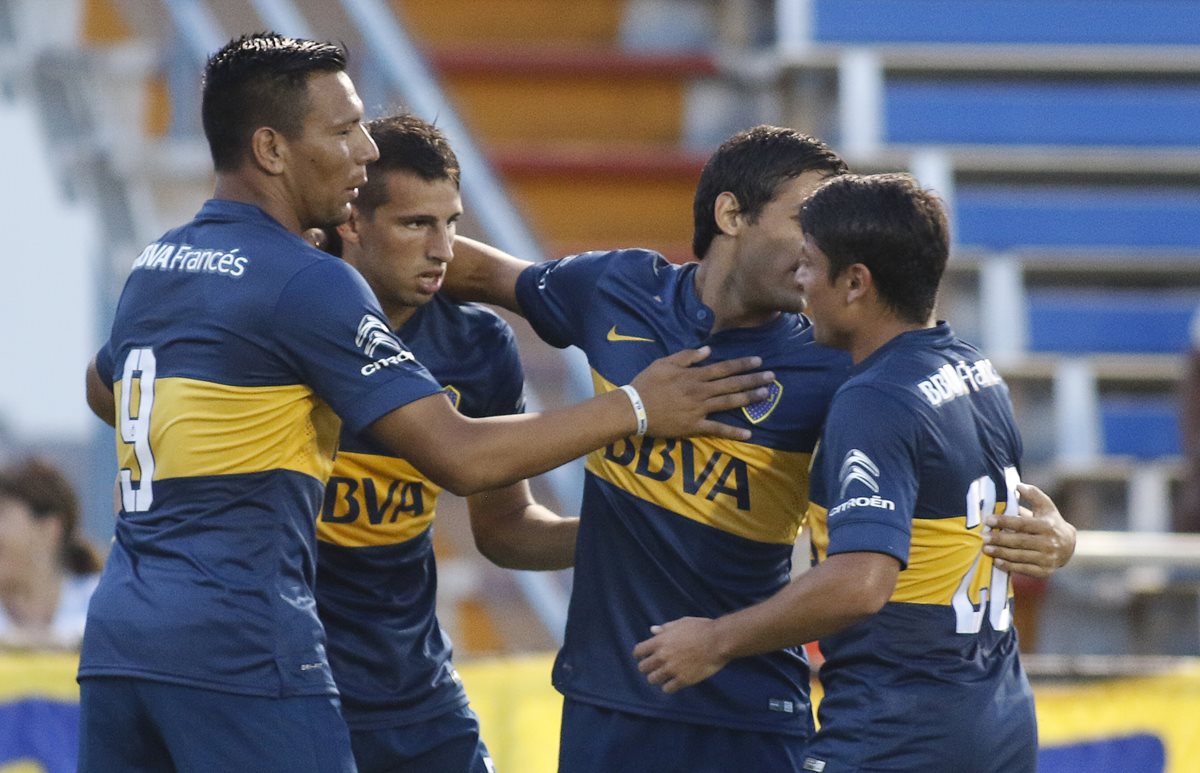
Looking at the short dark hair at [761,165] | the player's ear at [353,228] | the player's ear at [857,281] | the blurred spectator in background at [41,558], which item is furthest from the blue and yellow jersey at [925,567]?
the blurred spectator in background at [41,558]

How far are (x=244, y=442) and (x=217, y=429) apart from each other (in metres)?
0.06

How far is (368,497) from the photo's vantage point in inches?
173

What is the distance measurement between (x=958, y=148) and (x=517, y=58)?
266cm

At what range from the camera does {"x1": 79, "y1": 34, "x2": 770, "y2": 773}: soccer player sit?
3.52m

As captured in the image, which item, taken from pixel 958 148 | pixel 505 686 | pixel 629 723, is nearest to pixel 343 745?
pixel 629 723

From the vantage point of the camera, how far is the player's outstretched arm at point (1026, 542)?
3732 millimetres

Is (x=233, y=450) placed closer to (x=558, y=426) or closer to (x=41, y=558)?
(x=558, y=426)

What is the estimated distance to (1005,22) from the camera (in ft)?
33.8

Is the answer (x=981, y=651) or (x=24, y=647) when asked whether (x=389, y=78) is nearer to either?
(x=24, y=647)

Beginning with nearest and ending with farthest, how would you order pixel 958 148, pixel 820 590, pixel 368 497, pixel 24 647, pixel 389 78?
pixel 820 590 < pixel 368 497 < pixel 24 647 < pixel 389 78 < pixel 958 148

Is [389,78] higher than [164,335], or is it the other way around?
[389,78]

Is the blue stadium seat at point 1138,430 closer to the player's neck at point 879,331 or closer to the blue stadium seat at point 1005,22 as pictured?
the blue stadium seat at point 1005,22

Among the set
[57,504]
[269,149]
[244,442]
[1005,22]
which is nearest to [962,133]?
[1005,22]

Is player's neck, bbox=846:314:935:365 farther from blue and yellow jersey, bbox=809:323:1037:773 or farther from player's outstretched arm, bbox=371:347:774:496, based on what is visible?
player's outstretched arm, bbox=371:347:774:496
